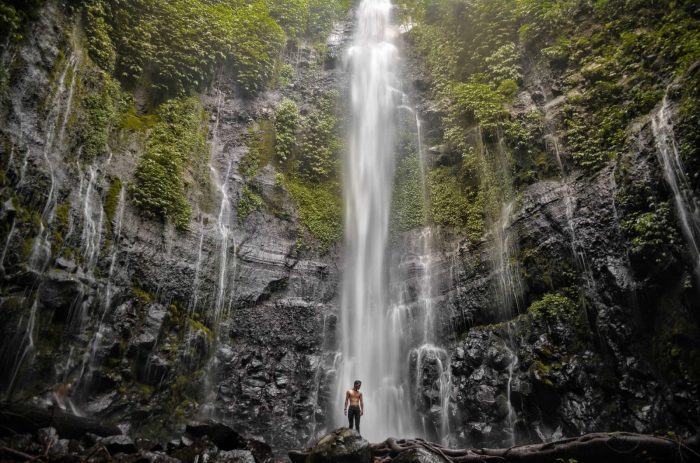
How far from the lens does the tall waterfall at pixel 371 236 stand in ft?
36.6

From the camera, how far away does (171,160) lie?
1187 centimetres

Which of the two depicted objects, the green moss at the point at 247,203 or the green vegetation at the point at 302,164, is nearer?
A: the green moss at the point at 247,203

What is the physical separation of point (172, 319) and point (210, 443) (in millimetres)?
3892

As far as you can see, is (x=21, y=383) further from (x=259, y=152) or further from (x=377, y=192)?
(x=377, y=192)

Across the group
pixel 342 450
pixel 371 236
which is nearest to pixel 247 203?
pixel 371 236

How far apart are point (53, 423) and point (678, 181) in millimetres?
12148

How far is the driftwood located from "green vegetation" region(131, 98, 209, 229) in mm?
8254

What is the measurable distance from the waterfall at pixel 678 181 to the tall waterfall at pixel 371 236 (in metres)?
7.14

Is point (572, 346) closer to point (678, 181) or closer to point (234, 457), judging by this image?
point (678, 181)

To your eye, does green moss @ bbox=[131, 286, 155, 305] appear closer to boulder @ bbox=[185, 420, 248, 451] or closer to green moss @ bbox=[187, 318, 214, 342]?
green moss @ bbox=[187, 318, 214, 342]

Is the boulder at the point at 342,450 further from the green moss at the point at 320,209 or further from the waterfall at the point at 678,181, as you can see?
the green moss at the point at 320,209

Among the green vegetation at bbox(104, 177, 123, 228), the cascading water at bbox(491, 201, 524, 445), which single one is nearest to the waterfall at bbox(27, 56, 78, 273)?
the green vegetation at bbox(104, 177, 123, 228)

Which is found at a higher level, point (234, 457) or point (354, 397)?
point (354, 397)

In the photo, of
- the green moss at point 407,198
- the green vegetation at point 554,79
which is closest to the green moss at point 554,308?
the green vegetation at point 554,79
